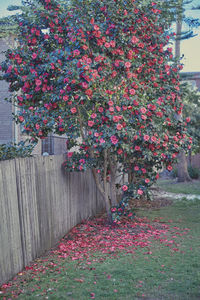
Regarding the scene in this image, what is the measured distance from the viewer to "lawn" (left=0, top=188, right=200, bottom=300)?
3.68m

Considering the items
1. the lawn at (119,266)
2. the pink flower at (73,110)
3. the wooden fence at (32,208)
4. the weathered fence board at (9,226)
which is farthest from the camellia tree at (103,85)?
the weathered fence board at (9,226)

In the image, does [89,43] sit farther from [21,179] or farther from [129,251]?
[129,251]

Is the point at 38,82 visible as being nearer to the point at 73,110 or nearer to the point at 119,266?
the point at 73,110

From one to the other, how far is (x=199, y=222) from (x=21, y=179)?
426 cm

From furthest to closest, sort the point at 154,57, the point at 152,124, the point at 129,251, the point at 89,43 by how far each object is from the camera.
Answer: the point at 154,57 < the point at 89,43 < the point at 152,124 < the point at 129,251

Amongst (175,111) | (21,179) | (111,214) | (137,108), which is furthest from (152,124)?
(21,179)

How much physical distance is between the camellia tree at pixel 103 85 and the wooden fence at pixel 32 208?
1.78 ft

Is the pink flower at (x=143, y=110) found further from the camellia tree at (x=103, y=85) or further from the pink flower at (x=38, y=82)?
the pink flower at (x=38, y=82)

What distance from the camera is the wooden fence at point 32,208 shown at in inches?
162

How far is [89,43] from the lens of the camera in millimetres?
6480

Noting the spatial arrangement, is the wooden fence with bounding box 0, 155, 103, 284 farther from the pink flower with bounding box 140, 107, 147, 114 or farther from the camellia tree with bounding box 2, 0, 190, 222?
the pink flower with bounding box 140, 107, 147, 114

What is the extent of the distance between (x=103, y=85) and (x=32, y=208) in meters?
2.46

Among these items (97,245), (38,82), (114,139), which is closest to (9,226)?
(97,245)

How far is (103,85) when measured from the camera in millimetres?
6035
